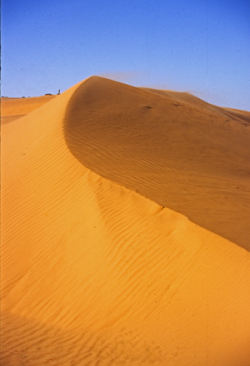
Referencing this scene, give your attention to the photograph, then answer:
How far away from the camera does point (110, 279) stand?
5691mm

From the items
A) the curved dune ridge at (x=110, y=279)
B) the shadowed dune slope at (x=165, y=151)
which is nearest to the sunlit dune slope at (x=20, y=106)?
the shadowed dune slope at (x=165, y=151)

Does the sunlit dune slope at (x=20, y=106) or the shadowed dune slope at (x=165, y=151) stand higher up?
the shadowed dune slope at (x=165, y=151)

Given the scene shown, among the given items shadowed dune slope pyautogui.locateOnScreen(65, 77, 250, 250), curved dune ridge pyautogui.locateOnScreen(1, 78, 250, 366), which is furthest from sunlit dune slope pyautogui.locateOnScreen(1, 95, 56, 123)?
curved dune ridge pyautogui.locateOnScreen(1, 78, 250, 366)

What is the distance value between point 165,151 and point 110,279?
6.65 m

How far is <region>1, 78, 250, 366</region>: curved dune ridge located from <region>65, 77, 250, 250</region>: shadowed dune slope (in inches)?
14.6

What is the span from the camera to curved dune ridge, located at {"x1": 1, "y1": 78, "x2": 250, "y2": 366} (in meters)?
4.40

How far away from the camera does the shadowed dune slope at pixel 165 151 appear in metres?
7.29

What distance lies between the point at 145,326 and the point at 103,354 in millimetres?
740

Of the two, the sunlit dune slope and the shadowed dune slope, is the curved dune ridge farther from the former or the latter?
the sunlit dune slope

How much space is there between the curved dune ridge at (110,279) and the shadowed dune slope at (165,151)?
0.37 m

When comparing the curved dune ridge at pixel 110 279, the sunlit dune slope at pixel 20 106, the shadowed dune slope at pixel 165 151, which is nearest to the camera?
the curved dune ridge at pixel 110 279

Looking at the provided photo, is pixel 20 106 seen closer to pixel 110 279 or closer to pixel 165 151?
pixel 165 151

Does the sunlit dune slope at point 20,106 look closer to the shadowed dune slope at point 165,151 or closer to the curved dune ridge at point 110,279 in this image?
the shadowed dune slope at point 165,151

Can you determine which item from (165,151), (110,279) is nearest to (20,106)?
(165,151)
